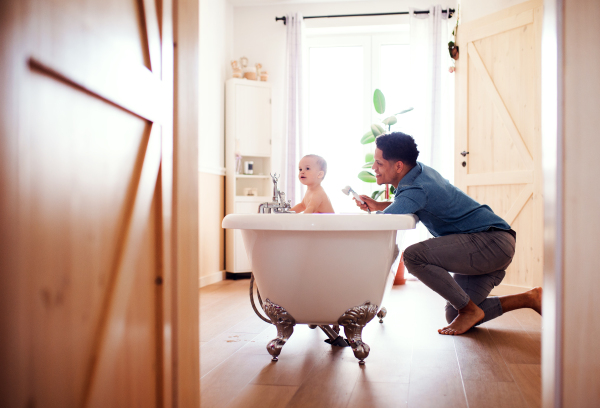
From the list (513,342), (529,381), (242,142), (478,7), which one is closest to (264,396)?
(529,381)

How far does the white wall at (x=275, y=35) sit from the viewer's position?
14.9ft

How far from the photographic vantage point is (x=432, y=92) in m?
4.25

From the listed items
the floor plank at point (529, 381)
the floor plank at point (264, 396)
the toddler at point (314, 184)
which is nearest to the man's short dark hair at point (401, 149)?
the toddler at point (314, 184)

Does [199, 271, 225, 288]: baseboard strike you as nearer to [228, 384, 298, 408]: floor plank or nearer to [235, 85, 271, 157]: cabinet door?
[235, 85, 271, 157]: cabinet door

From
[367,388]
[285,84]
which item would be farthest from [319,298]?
[285,84]

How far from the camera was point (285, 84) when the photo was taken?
4508 millimetres

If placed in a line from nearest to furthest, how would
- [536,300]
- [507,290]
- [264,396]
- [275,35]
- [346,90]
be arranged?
[264,396], [536,300], [507,290], [275,35], [346,90]

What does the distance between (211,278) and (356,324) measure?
243 centimetres

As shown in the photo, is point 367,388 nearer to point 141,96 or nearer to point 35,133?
point 141,96

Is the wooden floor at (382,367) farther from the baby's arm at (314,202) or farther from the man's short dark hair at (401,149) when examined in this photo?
the man's short dark hair at (401,149)

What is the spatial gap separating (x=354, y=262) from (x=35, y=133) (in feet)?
4.23

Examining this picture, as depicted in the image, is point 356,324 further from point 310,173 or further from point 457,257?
point 310,173

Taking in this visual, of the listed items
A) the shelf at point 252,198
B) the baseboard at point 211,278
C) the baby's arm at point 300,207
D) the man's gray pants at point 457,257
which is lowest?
the baseboard at point 211,278

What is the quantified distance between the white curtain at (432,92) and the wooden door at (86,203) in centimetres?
Answer: 366
